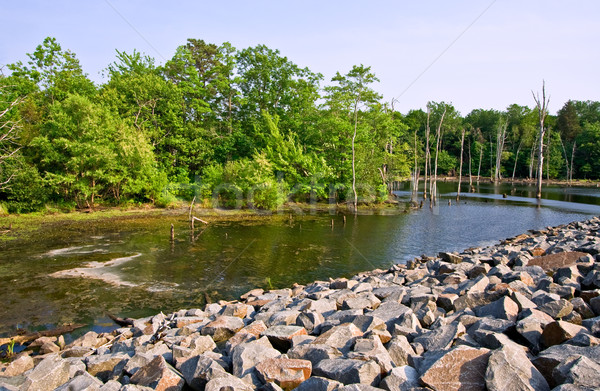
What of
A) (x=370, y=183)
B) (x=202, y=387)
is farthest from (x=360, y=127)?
(x=202, y=387)

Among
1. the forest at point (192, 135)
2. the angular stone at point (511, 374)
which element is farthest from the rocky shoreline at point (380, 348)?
the forest at point (192, 135)

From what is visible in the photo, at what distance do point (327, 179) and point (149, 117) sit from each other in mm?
19804

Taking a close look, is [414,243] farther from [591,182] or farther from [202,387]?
[591,182]

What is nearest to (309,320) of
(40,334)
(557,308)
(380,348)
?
(380,348)

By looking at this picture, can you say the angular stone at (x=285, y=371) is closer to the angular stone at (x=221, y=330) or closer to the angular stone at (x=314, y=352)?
the angular stone at (x=314, y=352)

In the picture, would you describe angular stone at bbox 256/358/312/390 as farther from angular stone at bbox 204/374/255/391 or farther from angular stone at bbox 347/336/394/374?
angular stone at bbox 347/336/394/374

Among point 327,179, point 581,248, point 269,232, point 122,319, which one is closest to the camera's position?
point 122,319

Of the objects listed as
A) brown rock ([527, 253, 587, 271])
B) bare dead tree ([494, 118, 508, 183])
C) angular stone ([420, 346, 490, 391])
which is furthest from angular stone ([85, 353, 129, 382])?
bare dead tree ([494, 118, 508, 183])

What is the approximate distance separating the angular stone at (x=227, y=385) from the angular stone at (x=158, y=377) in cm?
65

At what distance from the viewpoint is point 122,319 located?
10.5m

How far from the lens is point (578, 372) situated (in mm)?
3826

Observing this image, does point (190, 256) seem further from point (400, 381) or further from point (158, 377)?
point (400, 381)

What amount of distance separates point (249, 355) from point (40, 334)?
729cm

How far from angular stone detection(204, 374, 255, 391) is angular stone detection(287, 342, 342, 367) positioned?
92 cm
